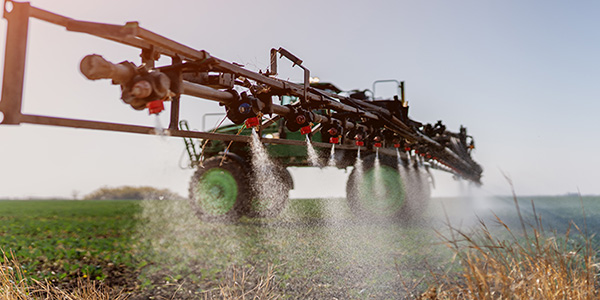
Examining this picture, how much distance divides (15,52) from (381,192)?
7999 millimetres

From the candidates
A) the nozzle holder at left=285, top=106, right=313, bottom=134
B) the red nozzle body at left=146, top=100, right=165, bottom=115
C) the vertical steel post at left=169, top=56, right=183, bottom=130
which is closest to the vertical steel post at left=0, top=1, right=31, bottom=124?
the red nozzle body at left=146, top=100, right=165, bottom=115

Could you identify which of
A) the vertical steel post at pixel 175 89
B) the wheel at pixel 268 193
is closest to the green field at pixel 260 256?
the wheel at pixel 268 193

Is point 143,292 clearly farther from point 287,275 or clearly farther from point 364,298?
point 364,298

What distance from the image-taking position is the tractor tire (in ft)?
31.4

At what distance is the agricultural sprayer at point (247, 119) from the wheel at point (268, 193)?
3cm

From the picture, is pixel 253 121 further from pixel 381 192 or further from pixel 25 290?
pixel 381 192

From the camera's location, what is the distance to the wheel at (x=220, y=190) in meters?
9.73

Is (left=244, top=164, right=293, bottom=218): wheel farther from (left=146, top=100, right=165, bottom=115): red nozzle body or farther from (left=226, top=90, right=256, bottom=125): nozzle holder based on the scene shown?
(left=146, top=100, right=165, bottom=115): red nozzle body

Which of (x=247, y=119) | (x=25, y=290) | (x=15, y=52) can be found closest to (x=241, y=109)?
(x=247, y=119)

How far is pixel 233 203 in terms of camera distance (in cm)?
969

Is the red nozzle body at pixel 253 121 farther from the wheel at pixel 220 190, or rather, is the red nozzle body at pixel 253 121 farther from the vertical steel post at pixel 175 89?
the wheel at pixel 220 190

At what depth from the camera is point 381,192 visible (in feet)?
31.8

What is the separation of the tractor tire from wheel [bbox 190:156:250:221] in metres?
2.27

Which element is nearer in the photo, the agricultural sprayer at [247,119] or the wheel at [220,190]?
the agricultural sprayer at [247,119]
